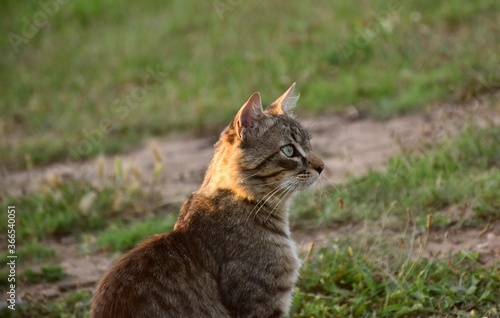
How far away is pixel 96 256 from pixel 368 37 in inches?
175

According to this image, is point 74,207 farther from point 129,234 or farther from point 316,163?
point 316,163

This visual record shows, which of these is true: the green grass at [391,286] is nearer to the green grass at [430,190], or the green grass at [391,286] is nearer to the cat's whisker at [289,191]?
the green grass at [430,190]

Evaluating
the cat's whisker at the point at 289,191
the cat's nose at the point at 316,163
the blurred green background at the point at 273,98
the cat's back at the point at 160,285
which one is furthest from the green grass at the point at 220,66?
the cat's back at the point at 160,285

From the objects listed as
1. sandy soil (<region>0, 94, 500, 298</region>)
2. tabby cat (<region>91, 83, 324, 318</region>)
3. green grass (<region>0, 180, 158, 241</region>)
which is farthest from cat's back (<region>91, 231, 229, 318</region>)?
green grass (<region>0, 180, 158, 241</region>)

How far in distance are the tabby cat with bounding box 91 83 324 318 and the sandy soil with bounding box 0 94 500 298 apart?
1.05 meters

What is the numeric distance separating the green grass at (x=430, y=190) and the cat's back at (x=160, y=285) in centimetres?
145

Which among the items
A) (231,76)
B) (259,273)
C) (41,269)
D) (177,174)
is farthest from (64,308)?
(231,76)

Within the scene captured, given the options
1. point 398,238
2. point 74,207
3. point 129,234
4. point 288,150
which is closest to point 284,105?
point 288,150

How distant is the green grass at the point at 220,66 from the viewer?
8508mm

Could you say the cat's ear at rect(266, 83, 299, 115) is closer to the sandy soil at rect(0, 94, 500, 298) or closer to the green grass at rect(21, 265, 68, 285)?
the sandy soil at rect(0, 94, 500, 298)

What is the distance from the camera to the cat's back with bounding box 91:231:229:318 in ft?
12.2

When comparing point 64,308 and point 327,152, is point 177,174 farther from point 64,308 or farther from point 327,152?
point 64,308

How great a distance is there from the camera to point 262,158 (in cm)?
425

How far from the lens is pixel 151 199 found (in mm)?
6969
